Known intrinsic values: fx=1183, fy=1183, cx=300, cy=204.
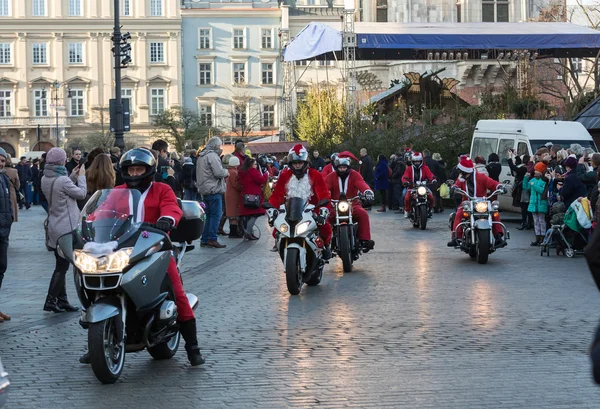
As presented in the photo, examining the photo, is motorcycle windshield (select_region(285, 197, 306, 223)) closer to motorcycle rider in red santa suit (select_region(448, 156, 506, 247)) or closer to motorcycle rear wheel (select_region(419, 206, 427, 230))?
motorcycle rider in red santa suit (select_region(448, 156, 506, 247))

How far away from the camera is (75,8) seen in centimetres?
9319

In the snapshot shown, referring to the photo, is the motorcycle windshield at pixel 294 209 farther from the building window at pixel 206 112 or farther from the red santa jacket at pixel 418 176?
the building window at pixel 206 112

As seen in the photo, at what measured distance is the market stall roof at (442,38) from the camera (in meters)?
39.4

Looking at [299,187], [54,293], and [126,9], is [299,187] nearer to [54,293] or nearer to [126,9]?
[54,293]

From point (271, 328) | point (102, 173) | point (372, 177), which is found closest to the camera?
point (271, 328)

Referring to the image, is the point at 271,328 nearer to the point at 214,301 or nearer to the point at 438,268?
the point at 214,301

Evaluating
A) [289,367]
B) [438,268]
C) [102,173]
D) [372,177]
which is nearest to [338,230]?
[438,268]

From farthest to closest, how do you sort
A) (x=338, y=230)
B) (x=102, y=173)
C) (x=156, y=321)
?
(x=338, y=230)
(x=102, y=173)
(x=156, y=321)

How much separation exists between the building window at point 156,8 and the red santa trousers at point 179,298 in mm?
87786

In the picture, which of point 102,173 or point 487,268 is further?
point 487,268

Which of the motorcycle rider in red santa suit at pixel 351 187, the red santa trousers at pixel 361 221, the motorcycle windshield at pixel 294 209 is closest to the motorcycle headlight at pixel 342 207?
the motorcycle rider in red santa suit at pixel 351 187

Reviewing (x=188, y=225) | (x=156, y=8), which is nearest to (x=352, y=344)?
(x=188, y=225)

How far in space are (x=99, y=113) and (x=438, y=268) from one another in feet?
258

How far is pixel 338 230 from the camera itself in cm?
1559
